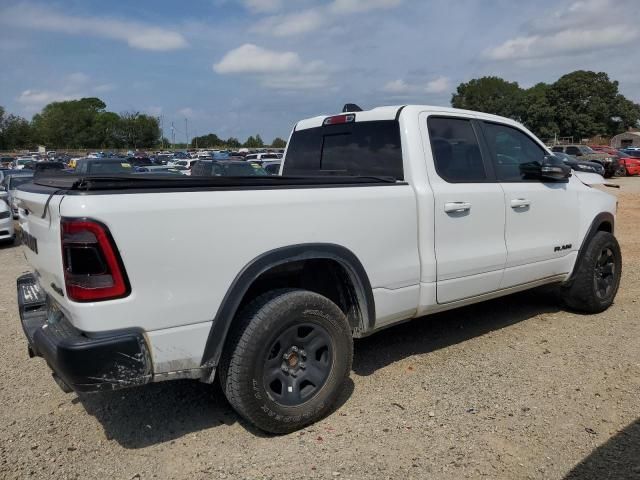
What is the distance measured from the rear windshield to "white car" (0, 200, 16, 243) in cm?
823

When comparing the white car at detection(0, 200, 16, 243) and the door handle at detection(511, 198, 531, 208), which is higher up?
the door handle at detection(511, 198, 531, 208)

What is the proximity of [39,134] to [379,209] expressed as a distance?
425 ft

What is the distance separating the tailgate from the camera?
2686 mm

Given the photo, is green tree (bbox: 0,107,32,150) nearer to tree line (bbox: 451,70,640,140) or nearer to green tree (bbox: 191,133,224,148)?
green tree (bbox: 191,133,224,148)

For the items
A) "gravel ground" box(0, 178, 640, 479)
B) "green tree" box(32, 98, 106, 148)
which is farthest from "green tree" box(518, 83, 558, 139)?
"green tree" box(32, 98, 106, 148)

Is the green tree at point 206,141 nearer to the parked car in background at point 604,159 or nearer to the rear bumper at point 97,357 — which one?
the parked car in background at point 604,159

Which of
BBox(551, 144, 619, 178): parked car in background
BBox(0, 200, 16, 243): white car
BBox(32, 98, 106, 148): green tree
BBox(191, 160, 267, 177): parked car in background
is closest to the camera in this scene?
BBox(0, 200, 16, 243): white car

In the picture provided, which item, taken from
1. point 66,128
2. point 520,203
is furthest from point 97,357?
point 66,128

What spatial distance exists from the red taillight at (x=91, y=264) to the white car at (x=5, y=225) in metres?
9.72

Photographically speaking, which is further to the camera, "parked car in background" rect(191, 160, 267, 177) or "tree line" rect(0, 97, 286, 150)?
"tree line" rect(0, 97, 286, 150)

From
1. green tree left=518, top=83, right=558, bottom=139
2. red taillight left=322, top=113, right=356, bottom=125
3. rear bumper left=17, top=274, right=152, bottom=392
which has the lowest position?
rear bumper left=17, top=274, right=152, bottom=392

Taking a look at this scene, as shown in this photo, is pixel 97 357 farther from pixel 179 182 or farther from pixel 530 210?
pixel 530 210

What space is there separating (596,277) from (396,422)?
2991 mm

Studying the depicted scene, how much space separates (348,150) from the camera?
175 inches
